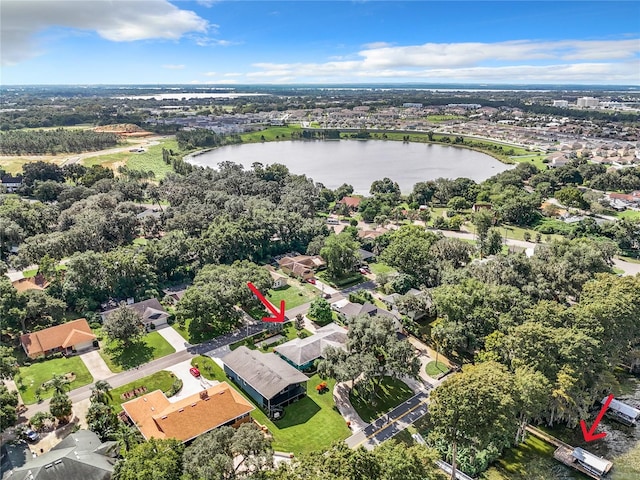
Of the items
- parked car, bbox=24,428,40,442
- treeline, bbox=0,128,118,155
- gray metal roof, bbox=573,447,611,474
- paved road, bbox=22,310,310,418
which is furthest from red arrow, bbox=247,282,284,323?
treeline, bbox=0,128,118,155


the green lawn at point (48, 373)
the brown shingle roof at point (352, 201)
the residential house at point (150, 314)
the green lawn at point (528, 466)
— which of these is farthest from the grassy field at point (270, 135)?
the green lawn at point (528, 466)

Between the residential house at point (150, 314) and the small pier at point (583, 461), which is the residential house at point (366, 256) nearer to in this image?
the residential house at point (150, 314)

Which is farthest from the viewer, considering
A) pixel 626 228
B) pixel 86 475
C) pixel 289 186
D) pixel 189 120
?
pixel 189 120

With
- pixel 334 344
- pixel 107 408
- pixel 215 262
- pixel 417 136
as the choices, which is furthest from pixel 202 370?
pixel 417 136

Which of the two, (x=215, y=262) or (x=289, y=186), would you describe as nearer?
(x=215, y=262)

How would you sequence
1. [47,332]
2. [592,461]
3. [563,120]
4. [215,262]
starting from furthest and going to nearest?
1. [563,120]
2. [215,262]
3. [47,332]
4. [592,461]

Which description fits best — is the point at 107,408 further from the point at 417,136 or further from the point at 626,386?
the point at 417,136
